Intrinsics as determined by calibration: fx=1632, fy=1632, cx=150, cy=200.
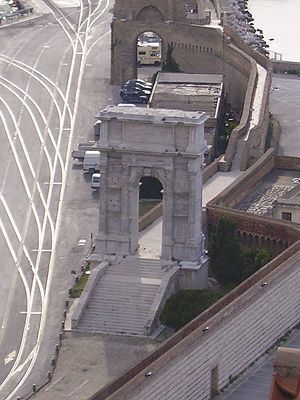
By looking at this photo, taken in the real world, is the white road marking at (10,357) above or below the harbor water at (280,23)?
above

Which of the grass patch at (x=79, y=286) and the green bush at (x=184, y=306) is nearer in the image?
the green bush at (x=184, y=306)

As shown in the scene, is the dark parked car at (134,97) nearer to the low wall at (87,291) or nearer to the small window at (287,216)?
the small window at (287,216)

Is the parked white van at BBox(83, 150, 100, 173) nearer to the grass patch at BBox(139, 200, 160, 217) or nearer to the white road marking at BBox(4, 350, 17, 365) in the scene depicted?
the grass patch at BBox(139, 200, 160, 217)

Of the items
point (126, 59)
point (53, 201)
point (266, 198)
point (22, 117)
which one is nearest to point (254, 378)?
point (266, 198)

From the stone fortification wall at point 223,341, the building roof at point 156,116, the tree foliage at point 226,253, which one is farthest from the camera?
the tree foliage at point 226,253

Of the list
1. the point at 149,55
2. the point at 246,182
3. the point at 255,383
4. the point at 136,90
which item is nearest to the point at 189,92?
the point at 136,90

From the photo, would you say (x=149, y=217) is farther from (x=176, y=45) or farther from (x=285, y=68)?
(x=285, y=68)

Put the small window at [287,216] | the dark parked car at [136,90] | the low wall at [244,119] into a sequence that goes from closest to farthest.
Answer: the small window at [287,216] < the low wall at [244,119] < the dark parked car at [136,90]

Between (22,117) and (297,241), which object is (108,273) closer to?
(297,241)

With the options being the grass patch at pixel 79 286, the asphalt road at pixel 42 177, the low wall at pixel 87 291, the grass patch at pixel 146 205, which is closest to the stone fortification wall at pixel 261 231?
the grass patch at pixel 79 286
